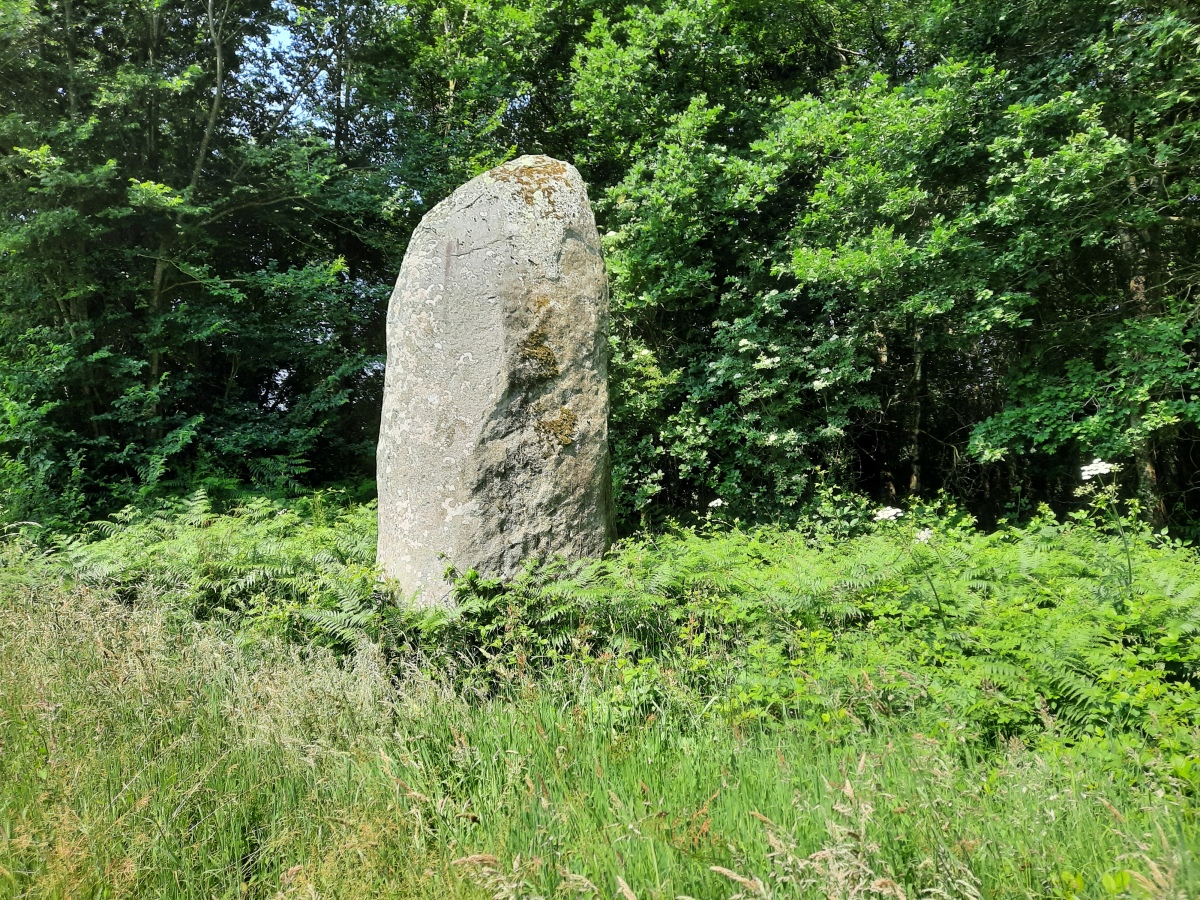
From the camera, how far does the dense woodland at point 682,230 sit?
715cm

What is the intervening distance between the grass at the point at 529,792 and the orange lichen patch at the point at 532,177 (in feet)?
11.1

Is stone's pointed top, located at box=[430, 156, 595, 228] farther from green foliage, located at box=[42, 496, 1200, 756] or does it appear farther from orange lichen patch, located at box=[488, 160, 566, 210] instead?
green foliage, located at box=[42, 496, 1200, 756]

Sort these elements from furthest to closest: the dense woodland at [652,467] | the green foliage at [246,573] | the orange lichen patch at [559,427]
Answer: the orange lichen patch at [559,427] → the green foliage at [246,573] → the dense woodland at [652,467]

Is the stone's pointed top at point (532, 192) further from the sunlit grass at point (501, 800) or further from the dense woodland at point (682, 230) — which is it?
the dense woodland at point (682, 230)

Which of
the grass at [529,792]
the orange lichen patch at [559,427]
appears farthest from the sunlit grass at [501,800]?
the orange lichen patch at [559,427]

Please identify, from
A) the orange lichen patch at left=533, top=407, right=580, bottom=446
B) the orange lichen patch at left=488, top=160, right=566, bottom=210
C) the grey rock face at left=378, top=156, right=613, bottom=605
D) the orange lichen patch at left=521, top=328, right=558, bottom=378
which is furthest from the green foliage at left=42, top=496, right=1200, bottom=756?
the orange lichen patch at left=488, top=160, right=566, bottom=210

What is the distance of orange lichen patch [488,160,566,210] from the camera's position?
5023 mm

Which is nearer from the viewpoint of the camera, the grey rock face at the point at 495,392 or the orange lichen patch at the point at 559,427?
the grey rock face at the point at 495,392

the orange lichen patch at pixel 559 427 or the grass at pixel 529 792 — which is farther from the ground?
the orange lichen patch at pixel 559 427

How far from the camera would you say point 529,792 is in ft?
7.38

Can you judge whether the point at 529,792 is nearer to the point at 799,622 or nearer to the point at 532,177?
the point at 799,622

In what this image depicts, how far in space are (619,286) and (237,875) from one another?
829 centimetres

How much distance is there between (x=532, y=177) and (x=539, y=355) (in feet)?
4.68

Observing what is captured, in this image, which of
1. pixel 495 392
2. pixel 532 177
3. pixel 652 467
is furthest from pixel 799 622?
pixel 652 467
